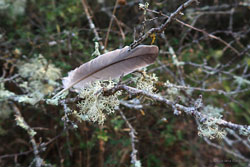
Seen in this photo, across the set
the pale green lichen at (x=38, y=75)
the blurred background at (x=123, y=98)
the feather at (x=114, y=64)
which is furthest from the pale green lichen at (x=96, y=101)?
the pale green lichen at (x=38, y=75)

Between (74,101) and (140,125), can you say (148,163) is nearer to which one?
(140,125)

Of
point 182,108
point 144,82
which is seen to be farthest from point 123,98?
point 182,108

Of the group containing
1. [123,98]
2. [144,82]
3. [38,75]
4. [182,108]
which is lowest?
[182,108]

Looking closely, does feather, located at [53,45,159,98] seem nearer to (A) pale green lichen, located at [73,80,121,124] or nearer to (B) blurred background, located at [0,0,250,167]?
(A) pale green lichen, located at [73,80,121,124]

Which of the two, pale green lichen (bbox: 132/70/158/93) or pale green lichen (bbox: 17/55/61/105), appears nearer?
pale green lichen (bbox: 132/70/158/93)

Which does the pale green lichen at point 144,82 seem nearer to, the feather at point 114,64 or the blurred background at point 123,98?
the feather at point 114,64

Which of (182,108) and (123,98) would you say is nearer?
(182,108)

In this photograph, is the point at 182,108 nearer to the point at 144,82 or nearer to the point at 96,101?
the point at 144,82

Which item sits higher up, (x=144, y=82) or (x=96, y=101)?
(x=144, y=82)

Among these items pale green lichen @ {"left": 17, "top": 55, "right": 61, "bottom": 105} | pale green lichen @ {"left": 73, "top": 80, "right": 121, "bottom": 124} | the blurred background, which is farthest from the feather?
pale green lichen @ {"left": 17, "top": 55, "right": 61, "bottom": 105}

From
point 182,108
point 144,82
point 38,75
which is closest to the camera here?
point 182,108
